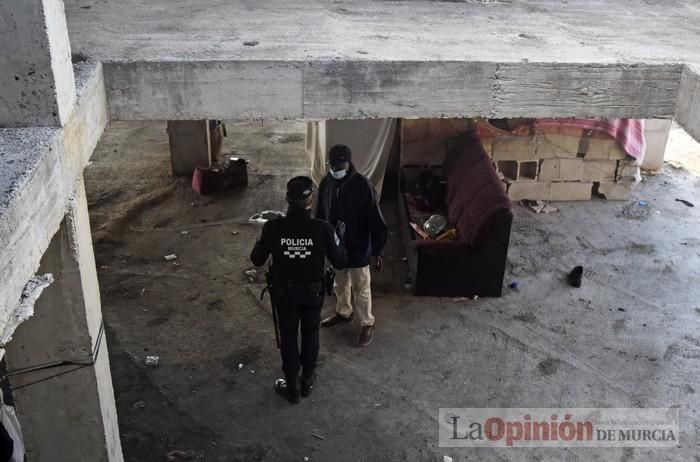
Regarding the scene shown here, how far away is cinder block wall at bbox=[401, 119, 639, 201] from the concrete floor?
11.4 inches

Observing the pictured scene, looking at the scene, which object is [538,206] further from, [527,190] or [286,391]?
[286,391]

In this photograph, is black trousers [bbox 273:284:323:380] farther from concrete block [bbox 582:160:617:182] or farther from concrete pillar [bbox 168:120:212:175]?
concrete block [bbox 582:160:617:182]

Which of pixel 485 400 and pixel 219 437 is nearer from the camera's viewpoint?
pixel 219 437

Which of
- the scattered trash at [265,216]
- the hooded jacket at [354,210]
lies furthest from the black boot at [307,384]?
the scattered trash at [265,216]

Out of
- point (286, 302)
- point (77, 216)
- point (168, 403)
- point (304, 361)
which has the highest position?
point (77, 216)

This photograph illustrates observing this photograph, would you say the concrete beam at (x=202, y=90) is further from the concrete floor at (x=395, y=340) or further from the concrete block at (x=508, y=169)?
the concrete block at (x=508, y=169)

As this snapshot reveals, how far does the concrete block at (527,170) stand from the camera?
9.69 m

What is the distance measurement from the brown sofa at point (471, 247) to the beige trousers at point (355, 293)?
0.88 m

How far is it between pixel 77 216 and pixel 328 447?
2.89 metres

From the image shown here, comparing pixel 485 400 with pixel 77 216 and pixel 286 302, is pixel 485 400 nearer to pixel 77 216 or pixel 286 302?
pixel 286 302

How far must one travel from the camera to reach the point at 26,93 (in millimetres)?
3436

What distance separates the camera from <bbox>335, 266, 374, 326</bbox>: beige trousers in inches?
263

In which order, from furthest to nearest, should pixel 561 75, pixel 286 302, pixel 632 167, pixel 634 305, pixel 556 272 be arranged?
pixel 632 167
pixel 556 272
pixel 634 305
pixel 286 302
pixel 561 75

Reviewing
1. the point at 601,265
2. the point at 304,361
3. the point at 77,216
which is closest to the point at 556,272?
the point at 601,265
